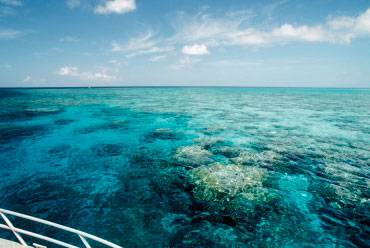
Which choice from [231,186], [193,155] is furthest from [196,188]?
[193,155]

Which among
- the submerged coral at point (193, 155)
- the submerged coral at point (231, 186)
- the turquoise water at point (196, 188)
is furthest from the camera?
the submerged coral at point (193, 155)

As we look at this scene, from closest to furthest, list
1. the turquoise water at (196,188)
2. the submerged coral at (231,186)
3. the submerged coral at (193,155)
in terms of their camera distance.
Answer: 1. the turquoise water at (196,188)
2. the submerged coral at (231,186)
3. the submerged coral at (193,155)

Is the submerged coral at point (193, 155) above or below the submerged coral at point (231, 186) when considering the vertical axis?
above

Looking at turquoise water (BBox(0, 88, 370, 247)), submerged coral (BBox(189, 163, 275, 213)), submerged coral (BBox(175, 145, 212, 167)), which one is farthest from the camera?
submerged coral (BBox(175, 145, 212, 167))

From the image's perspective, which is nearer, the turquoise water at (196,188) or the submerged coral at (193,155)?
the turquoise water at (196,188)

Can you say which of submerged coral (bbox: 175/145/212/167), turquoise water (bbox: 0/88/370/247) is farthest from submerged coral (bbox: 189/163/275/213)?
submerged coral (bbox: 175/145/212/167)

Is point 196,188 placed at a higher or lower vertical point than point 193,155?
lower

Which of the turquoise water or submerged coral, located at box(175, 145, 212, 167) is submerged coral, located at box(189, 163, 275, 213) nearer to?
the turquoise water

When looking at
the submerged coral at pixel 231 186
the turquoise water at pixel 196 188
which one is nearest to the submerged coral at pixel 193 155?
the turquoise water at pixel 196 188

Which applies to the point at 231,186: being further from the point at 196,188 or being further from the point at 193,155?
the point at 193,155

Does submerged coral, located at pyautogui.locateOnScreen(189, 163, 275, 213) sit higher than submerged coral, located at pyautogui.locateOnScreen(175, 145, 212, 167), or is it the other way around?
submerged coral, located at pyautogui.locateOnScreen(175, 145, 212, 167)

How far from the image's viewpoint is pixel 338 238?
7844 mm

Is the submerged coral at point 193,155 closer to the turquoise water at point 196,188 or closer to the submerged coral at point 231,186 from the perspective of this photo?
the turquoise water at point 196,188

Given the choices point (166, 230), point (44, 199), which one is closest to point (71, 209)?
point (44, 199)
